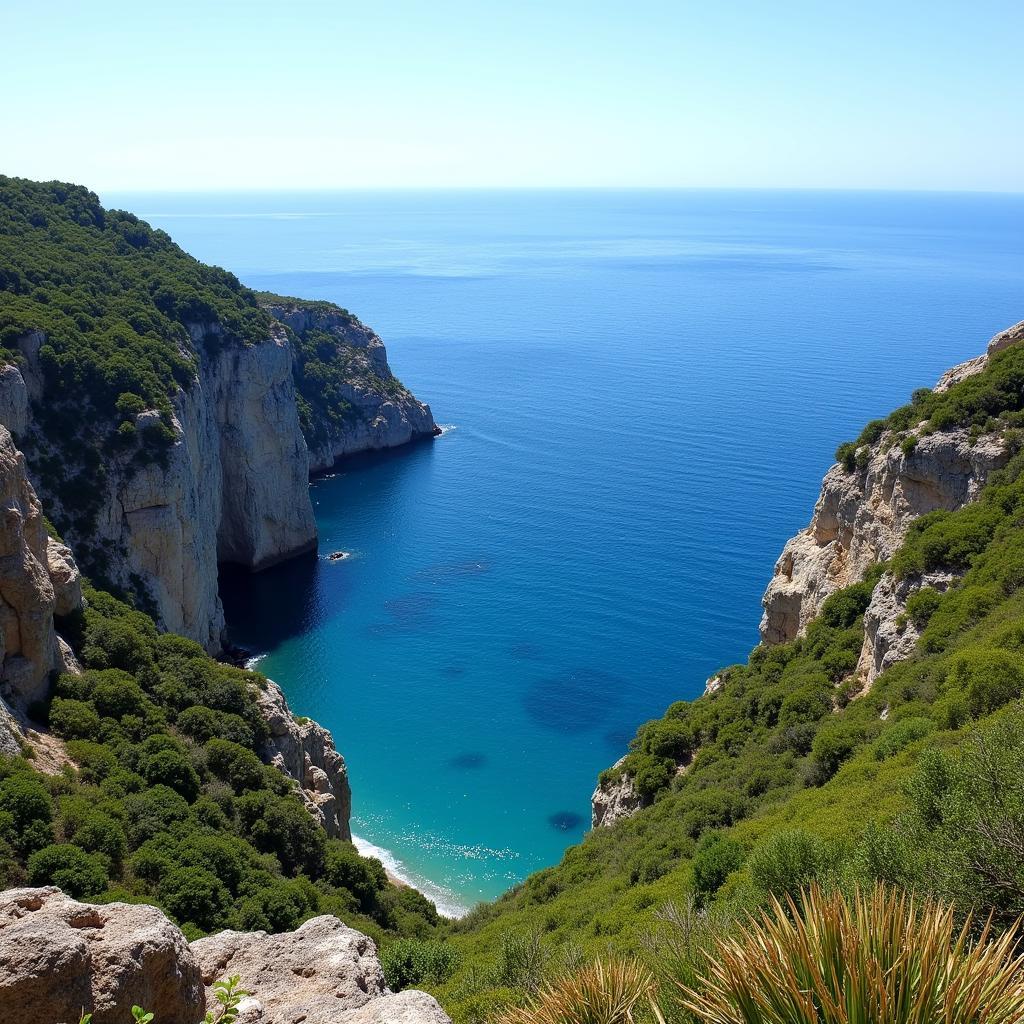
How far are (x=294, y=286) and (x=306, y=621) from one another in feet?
477

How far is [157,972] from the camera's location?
361 inches

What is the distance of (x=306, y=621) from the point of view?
5994cm

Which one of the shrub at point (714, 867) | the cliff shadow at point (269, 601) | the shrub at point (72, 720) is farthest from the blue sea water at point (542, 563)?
the shrub at point (714, 867)

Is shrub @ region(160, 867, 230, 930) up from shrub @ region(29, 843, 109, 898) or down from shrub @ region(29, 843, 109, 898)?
down

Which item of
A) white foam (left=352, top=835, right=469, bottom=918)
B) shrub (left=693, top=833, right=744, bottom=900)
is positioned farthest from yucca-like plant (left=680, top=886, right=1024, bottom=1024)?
white foam (left=352, top=835, right=469, bottom=918)

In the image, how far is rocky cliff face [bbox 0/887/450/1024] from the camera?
837 cm

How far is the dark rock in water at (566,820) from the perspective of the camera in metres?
40.4

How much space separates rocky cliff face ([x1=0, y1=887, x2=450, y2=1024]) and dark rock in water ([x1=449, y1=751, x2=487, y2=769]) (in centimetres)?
3353

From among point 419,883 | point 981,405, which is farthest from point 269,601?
point 981,405

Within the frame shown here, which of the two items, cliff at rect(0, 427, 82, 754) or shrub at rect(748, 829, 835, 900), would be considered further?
cliff at rect(0, 427, 82, 754)

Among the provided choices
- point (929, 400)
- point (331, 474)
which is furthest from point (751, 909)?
point (331, 474)

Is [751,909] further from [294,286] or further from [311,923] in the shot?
[294,286]

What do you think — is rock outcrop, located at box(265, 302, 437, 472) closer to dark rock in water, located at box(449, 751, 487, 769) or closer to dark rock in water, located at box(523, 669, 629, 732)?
dark rock in water, located at box(523, 669, 629, 732)

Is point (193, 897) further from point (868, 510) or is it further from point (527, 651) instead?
point (527, 651)
